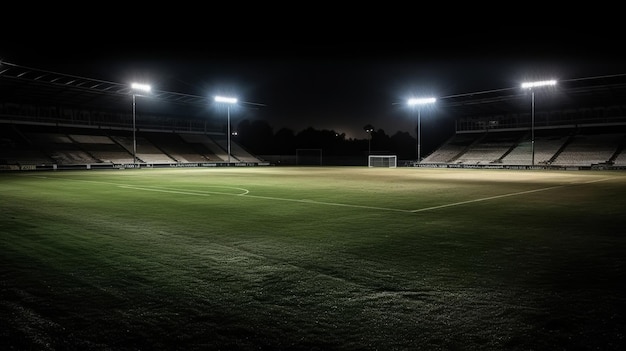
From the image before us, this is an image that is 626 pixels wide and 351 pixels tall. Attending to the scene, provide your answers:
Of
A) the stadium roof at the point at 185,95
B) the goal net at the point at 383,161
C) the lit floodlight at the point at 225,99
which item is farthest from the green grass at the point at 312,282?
the lit floodlight at the point at 225,99

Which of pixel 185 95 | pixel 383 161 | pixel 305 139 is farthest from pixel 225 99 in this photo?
pixel 305 139

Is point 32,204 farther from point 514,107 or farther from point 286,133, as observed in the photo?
point 286,133

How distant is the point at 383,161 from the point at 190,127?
3185 cm

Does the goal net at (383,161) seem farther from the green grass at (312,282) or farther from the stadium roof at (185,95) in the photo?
the green grass at (312,282)

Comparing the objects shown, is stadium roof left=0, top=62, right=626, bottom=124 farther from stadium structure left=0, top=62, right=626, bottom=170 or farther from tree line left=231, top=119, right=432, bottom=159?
tree line left=231, top=119, right=432, bottom=159

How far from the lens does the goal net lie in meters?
60.3

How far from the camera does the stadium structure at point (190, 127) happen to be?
4841 cm

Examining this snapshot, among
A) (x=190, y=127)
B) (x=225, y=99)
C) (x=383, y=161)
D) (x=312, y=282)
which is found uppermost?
(x=225, y=99)

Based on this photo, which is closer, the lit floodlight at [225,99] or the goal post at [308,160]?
the lit floodlight at [225,99]

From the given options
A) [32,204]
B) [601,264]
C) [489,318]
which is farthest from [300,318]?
[32,204]

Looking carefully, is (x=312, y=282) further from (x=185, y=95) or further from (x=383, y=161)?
(x=383, y=161)

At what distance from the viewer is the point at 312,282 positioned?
18.9 ft

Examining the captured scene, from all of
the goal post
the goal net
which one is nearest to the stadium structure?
the goal net

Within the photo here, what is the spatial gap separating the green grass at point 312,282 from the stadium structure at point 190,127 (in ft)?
136
